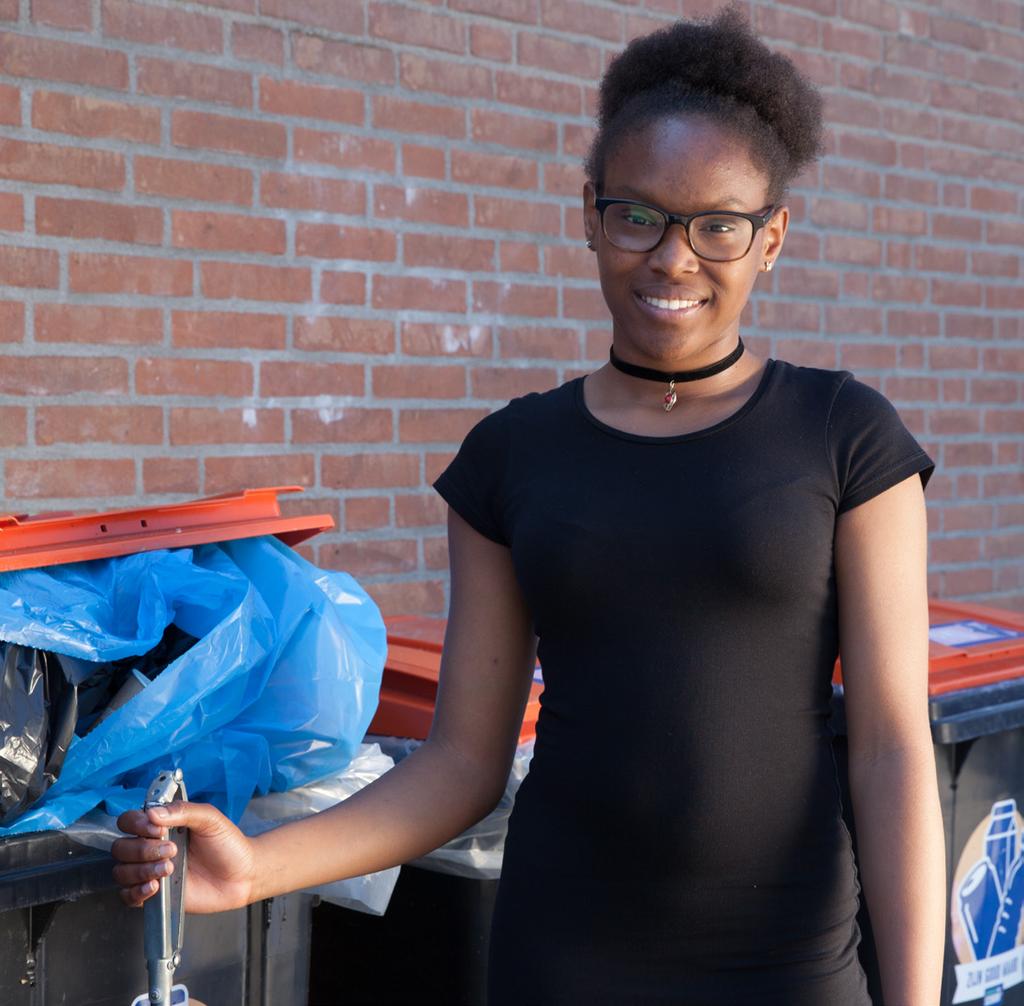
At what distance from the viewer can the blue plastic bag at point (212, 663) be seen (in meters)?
2.01

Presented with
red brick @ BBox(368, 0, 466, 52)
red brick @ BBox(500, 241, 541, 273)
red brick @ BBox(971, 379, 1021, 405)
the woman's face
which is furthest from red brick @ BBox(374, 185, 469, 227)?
red brick @ BBox(971, 379, 1021, 405)

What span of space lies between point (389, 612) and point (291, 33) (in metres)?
1.45

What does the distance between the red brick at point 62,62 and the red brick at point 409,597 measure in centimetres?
136

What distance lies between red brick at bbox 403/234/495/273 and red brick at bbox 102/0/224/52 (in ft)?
2.25

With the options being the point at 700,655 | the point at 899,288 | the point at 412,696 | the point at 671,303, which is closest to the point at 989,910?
the point at 412,696

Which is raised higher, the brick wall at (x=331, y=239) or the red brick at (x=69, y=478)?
the brick wall at (x=331, y=239)

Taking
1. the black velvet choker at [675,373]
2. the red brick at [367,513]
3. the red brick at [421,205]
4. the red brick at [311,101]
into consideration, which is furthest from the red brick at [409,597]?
the black velvet choker at [675,373]

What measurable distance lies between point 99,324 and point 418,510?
0.97 metres

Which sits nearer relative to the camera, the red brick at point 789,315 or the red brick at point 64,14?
the red brick at point 64,14

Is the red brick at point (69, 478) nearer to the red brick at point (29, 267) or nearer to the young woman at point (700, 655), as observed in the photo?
the red brick at point (29, 267)

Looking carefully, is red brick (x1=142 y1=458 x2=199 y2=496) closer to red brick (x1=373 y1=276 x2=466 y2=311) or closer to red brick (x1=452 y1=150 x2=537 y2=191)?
red brick (x1=373 y1=276 x2=466 y2=311)

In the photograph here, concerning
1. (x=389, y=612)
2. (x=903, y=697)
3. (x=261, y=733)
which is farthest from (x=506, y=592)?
(x=389, y=612)

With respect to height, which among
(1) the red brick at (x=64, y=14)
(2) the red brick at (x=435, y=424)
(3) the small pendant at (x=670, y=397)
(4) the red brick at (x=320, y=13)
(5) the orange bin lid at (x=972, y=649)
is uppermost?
(4) the red brick at (x=320, y=13)

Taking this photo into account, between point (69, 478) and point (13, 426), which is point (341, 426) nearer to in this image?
point (69, 478)
